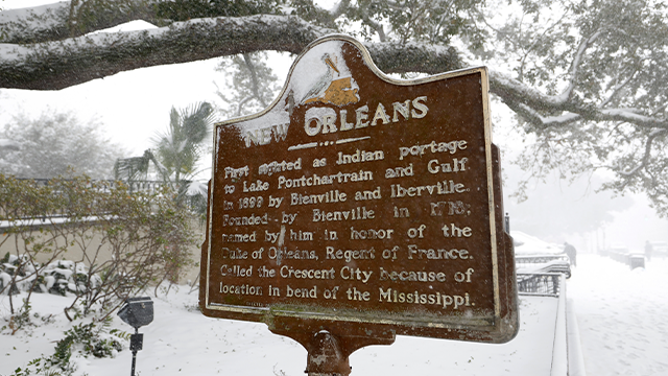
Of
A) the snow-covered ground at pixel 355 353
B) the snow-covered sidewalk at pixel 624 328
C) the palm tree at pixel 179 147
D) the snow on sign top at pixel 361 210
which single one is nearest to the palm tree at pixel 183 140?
the palm tree at pixel 179 147

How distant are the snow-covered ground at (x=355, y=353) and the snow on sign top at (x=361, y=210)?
11.3 feet

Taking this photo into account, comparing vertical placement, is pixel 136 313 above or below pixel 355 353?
above

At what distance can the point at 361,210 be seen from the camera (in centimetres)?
192

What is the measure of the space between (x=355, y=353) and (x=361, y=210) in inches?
183

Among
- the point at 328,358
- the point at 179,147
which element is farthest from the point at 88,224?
the point at 328,358

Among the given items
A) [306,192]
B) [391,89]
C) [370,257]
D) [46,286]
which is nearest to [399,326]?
[370,257]

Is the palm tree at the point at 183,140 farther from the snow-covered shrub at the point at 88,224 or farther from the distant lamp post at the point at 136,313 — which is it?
the distant lamp post at the point at 136,313

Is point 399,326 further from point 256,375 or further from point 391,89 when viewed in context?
point 256,375

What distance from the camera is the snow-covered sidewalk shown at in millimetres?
5752

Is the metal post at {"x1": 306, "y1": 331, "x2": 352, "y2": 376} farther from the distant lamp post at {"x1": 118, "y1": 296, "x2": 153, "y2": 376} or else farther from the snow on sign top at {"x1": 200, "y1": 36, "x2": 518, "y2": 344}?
the distant lamp post at {"x1": 118, "y1": 296, "x2": 153, "y2": 376}

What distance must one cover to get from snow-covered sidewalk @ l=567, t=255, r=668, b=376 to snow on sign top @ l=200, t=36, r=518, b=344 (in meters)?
5.27

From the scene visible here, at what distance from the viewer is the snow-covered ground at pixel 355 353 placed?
17.0ft

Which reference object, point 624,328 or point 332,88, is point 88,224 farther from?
point 624,328

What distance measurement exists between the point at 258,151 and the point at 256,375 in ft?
12.5
